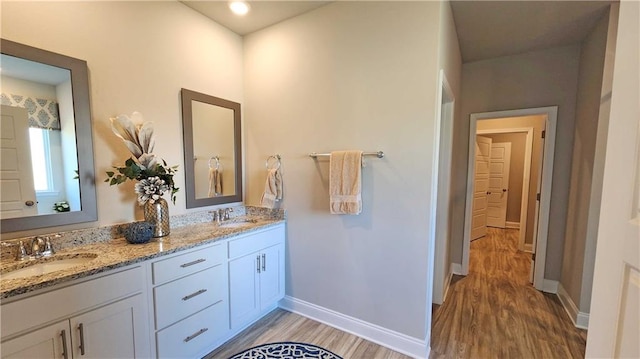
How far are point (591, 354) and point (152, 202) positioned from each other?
2392 millimetres

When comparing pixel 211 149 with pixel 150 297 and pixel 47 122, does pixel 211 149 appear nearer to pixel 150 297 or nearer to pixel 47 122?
pixel 47 122

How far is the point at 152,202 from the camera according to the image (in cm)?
180

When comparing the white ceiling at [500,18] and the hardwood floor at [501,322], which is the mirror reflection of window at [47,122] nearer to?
the white ceiling at [500,18]

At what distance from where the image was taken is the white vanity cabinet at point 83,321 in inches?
42.5

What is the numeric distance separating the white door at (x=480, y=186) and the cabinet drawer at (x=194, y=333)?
4440 mm

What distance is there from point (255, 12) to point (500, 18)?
2.14 m

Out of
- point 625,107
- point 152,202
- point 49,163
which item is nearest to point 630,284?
point 625,107

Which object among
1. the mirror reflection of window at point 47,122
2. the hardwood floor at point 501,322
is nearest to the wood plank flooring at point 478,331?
the hardwood floor at point 501,322

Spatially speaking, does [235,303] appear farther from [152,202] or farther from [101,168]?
[101,168]

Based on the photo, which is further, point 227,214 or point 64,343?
point 227,214

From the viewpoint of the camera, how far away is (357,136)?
6.63 ft

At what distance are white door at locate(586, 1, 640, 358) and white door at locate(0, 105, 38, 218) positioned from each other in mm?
2654

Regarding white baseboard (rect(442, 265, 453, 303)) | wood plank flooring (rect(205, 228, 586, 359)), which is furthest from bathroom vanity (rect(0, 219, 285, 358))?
white baseboard (rect(442, 265, 453, 303))

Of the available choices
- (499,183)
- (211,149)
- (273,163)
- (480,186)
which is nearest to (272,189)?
(273,163)
